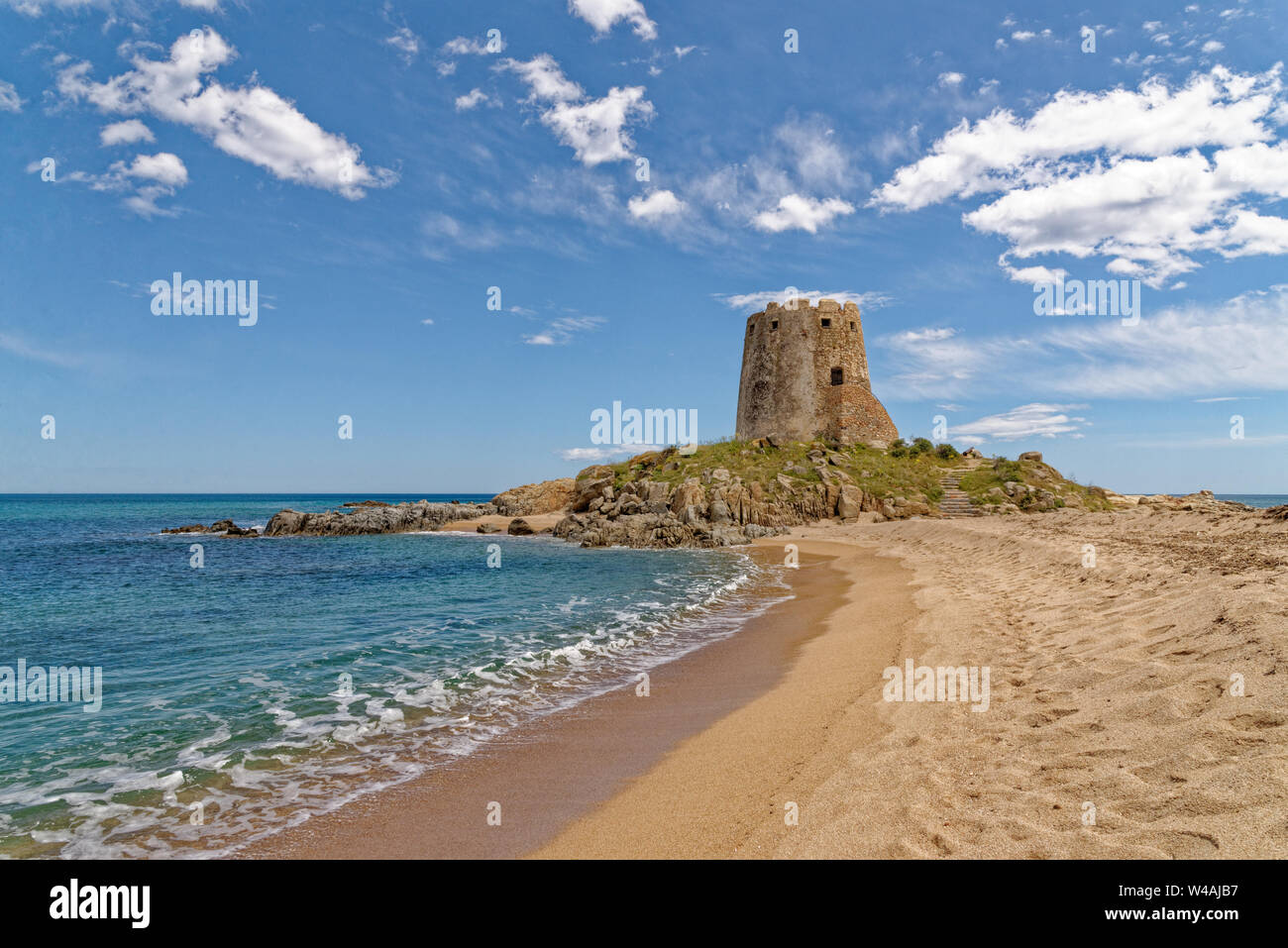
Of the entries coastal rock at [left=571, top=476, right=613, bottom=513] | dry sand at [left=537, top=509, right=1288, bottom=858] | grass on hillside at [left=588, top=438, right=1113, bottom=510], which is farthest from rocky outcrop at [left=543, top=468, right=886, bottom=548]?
dry sand at [left=537, top=509, right=1288, bottom=858]

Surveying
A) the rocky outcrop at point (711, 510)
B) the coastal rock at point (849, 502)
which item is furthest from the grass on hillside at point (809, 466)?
the coastal rock at point (849, 502)

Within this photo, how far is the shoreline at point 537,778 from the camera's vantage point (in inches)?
193

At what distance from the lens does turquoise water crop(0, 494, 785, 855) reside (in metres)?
5.78

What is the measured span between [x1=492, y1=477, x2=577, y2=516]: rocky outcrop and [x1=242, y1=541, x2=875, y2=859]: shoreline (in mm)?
46264

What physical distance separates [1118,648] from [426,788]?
7412mm

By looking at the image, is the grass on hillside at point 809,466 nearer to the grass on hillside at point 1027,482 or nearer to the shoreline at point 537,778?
the grass on hillside at point 1027,482

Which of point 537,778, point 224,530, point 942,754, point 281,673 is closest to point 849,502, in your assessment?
point 281,673

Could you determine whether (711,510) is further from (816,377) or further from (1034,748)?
(1034,748)

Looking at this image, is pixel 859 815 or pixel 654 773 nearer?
pixel 859 815

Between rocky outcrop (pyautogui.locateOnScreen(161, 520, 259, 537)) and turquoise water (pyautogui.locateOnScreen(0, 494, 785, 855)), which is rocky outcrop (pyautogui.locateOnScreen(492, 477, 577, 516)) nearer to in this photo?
rocky outcrop (pyautogui.locateOnScreen(161, 520, 259, 537))

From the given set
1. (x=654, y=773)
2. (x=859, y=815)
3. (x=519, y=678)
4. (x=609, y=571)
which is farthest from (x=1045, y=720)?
(x=609, y=571)

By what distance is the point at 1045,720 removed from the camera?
5.54 m

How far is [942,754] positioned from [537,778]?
12.4 feet
